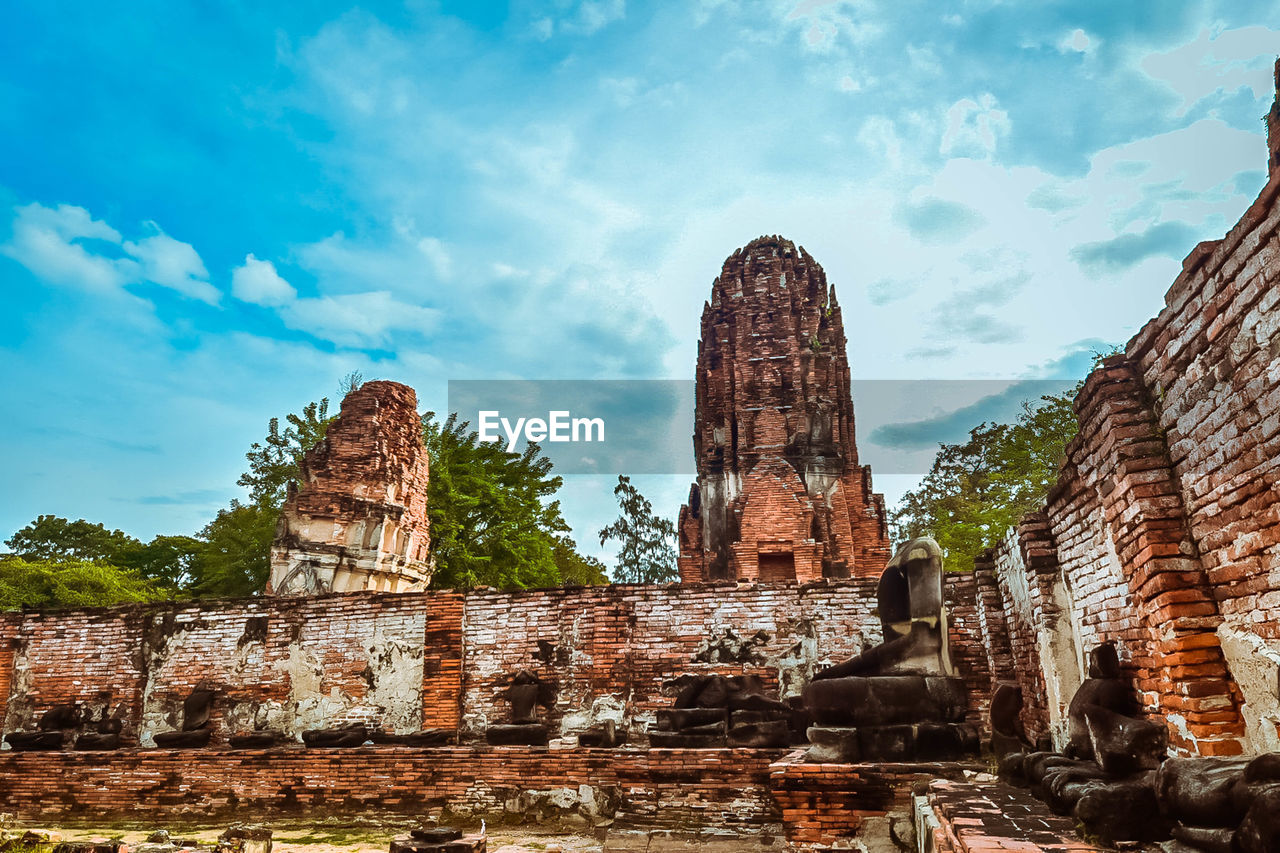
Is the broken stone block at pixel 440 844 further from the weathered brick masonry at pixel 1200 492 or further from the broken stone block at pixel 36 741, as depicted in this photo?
the broken stone block at pixel 36 741

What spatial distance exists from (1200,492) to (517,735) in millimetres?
6662

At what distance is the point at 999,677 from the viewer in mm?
7734

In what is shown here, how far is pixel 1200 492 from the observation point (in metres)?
3.66

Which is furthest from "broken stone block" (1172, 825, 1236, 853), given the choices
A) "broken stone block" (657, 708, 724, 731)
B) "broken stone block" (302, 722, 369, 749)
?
"broken stone block" (302, 722, 369, 749)

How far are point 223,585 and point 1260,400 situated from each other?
837 inches

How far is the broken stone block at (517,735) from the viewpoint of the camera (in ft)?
26.6

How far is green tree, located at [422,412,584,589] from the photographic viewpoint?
18.4 meters

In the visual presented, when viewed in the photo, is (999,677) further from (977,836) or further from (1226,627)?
(977,836)

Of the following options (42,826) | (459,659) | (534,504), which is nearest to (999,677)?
(459,659)

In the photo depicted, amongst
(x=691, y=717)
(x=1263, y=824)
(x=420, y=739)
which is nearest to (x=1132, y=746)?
(x=1263, y=824)

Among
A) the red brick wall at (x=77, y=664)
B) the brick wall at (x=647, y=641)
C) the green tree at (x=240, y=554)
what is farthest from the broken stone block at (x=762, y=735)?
Answer: the green tree at (x=240, y=554)

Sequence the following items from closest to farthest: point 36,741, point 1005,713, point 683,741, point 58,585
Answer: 1. point 1005,713
2. point 683,741
3. point 36,741
4. point 58,585

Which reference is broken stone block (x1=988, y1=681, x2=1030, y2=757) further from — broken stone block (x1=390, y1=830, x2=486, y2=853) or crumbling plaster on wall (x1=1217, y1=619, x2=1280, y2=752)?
broken stone block (x1=390, y1=830, x2=486, y2=853)

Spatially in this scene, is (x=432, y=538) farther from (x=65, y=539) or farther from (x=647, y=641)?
(x=65, y=539)
